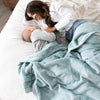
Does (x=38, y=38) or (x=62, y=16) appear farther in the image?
(x=62, y=16)

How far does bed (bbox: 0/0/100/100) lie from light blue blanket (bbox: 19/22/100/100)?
0.06 meters

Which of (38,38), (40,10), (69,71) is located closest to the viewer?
(69,71)

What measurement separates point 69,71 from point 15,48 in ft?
1.45

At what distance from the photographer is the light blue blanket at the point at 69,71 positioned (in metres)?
0.66

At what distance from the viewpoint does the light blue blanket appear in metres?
0.66

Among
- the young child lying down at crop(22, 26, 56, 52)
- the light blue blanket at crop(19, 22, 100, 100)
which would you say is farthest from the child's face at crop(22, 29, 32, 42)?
the light blue blanket at crop(19, 22, 100, 100)

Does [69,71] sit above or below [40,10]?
below

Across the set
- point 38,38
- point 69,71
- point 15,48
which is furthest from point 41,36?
point 69,71

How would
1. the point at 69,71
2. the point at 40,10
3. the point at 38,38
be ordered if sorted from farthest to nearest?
the point at 40,10 < the point at 38,38 < the point at 69,71

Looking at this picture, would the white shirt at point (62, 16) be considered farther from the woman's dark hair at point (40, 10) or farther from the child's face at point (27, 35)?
the child's face at point (27, 35)

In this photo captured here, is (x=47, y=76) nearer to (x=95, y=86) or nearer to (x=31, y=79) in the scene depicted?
(x=31, y=79)

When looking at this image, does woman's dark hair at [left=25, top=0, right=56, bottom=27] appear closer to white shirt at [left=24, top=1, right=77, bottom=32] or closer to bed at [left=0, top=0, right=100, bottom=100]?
white shirt at [left=24, top=1, right=77, bottom=32]

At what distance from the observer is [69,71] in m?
0.71

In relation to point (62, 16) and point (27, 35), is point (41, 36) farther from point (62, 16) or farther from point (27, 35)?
point (62, 16)
